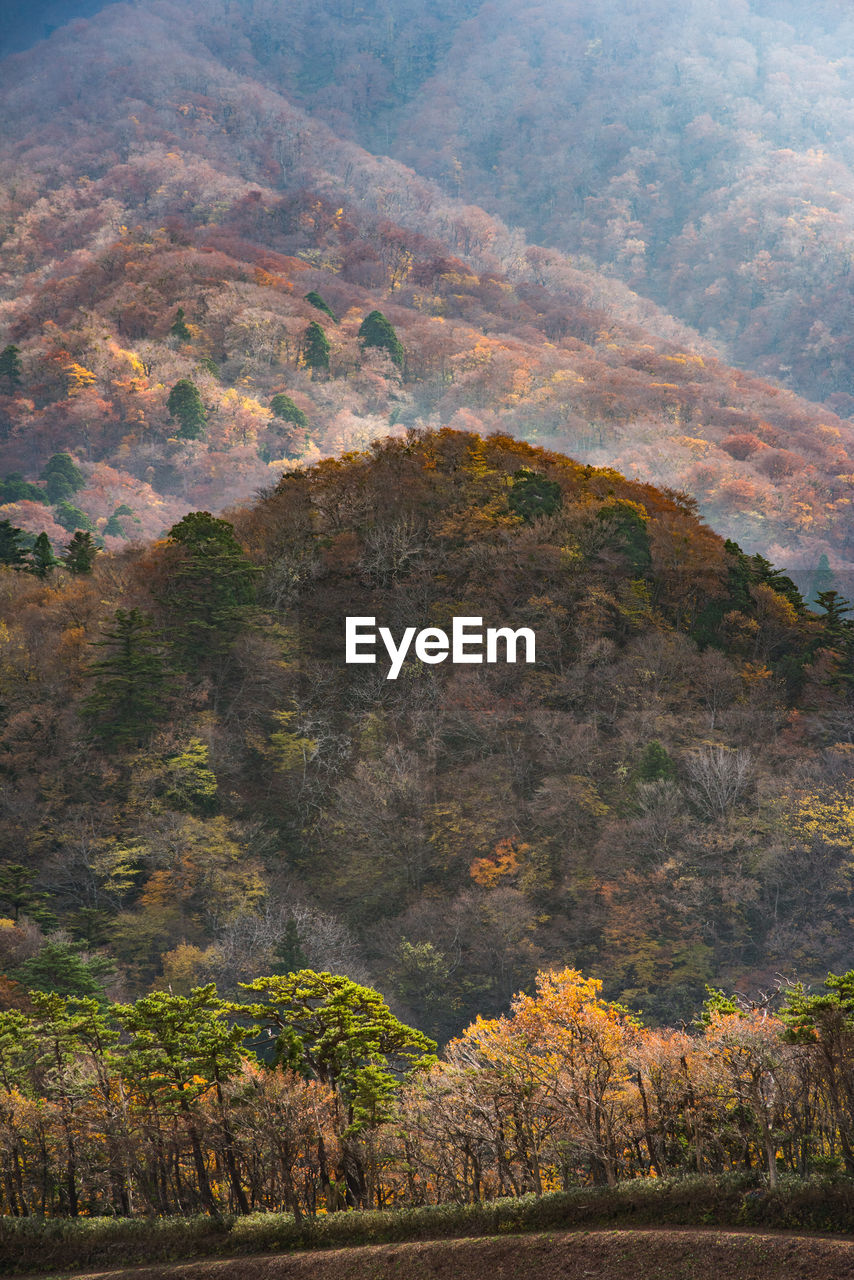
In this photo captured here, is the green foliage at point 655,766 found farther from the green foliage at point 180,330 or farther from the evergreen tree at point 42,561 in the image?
the green foliage at point 180,330

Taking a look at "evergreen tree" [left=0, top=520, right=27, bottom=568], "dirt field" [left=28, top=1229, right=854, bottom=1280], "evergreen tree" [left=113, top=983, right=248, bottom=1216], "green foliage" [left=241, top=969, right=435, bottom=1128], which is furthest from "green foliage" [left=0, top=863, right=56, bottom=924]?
"evergreen tree" [left=0, top=520, right=27, bottom=568]

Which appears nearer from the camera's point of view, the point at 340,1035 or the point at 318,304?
the point at 340,1035

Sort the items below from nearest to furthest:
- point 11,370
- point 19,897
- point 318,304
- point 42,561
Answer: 1. point 19,897
2. point 42,561
3. point 11,370
4. point 318,304

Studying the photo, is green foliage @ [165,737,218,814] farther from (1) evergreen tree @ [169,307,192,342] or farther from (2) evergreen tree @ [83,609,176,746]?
(1) evergreen tree @ [169,307,192,342]

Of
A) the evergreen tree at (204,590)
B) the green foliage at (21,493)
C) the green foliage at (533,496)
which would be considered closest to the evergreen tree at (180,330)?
the green foliage at (21,493)

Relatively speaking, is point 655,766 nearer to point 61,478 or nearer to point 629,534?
point 629,534

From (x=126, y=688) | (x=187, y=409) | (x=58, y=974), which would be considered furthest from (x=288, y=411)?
(x=58, y=974)
